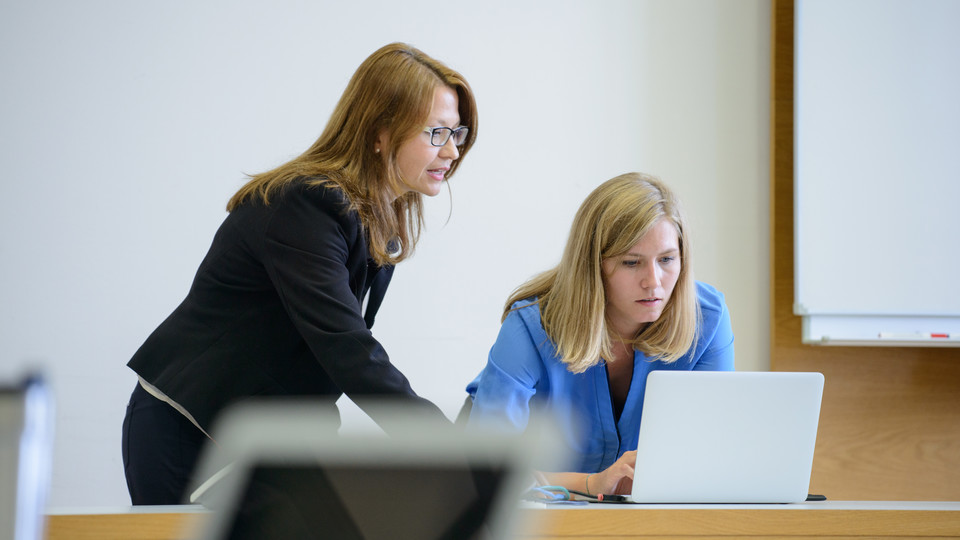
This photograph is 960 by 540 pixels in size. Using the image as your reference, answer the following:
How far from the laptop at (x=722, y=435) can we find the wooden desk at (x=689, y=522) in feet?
0.24

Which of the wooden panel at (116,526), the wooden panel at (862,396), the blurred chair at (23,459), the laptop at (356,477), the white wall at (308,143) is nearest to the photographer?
the blurred chair at (23,459)

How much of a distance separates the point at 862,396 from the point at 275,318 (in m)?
2.00

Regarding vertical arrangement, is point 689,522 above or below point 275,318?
below

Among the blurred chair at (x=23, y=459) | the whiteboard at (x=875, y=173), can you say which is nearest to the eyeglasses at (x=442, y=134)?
the blurred chair at (x=23, y=459)

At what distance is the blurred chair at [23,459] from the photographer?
286 millimetres

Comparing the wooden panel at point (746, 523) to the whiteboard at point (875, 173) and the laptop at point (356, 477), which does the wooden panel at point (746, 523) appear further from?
the whiteboard at point (875, 173)

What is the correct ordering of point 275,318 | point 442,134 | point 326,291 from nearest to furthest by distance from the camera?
point 326,291 → point 275,318 → point 442,134

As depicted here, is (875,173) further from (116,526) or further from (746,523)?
(116,526)

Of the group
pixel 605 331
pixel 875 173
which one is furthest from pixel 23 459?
pixel 875 173

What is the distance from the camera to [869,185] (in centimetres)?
267

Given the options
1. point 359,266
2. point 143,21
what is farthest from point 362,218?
point 143,21

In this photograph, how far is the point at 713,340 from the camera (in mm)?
1858

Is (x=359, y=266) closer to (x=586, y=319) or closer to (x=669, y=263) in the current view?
(x=586, y=319)

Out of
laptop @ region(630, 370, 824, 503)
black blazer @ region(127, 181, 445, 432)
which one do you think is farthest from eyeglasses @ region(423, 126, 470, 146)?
laptop @ region(630, 370, 824, 503)
